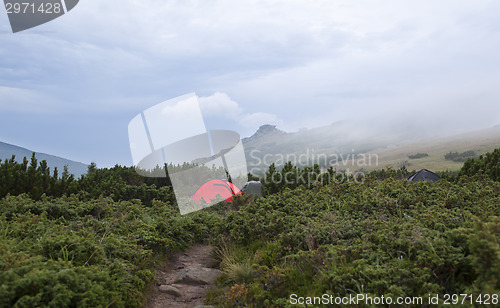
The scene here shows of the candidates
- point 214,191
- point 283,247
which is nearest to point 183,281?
point 283,247

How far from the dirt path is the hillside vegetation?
11.5 inches

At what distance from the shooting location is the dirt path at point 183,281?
6.34 m

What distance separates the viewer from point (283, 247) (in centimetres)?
669

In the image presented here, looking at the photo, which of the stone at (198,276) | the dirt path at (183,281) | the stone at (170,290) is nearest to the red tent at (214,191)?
the dirt path at (183,281)

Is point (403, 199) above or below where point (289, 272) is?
above

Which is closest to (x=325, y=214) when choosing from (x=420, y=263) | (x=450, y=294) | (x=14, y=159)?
(x=420, y=263)

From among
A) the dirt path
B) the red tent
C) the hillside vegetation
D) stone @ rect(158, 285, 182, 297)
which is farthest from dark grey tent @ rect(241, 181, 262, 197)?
stone @ rect(158, 285, 182, 297)

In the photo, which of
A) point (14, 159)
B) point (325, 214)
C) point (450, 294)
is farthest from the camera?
point (14, 159)

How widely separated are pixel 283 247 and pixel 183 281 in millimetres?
2187

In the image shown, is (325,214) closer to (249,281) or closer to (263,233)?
(263,233)

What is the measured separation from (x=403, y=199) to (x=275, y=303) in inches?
181

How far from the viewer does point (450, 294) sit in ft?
14.2

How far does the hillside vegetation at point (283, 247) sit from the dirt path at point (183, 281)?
0.96 ft

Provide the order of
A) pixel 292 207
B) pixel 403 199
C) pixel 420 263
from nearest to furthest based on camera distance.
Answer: pixel 420 263 < pixel 403 199 < pixel 292 207
